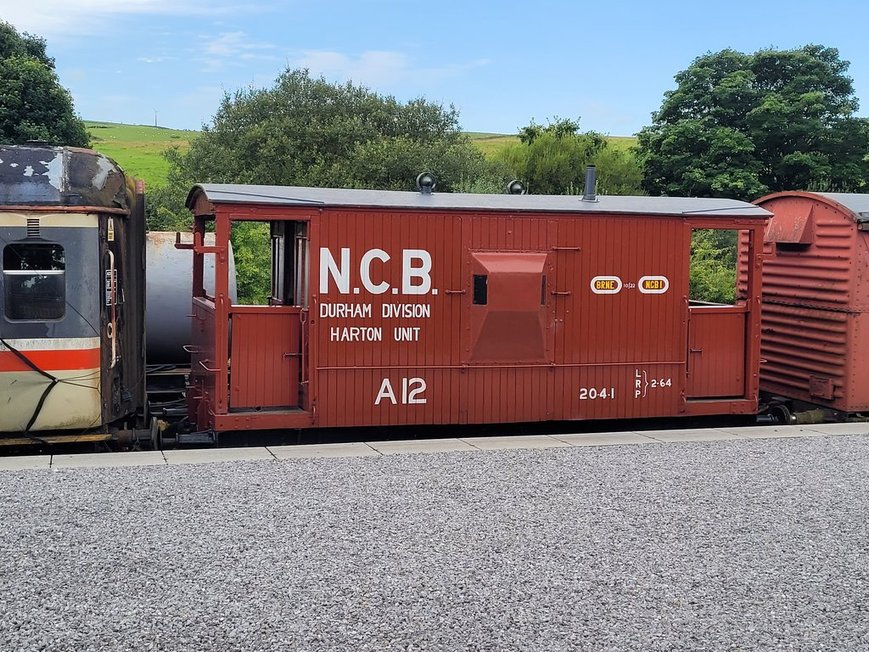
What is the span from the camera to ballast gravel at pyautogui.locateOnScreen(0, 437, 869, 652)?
4.95 metres

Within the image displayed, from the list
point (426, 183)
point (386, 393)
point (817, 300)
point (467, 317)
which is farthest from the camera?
point (817, 300)

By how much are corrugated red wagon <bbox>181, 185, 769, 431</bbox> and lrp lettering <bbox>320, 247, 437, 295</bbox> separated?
0.01m

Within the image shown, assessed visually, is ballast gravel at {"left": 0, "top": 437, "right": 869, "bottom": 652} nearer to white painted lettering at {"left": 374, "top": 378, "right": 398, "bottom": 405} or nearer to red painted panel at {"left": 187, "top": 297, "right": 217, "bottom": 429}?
white painted lettering at {"left": 374, "top": 378, "right": 398, "bottom": 405}

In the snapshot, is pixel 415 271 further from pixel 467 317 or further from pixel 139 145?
pixel 139 145

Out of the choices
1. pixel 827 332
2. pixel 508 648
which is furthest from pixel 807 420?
pixel 508 648

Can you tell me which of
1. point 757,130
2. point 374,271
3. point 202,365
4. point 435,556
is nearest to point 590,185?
point 374,271

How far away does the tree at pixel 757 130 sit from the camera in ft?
128

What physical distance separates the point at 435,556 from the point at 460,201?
5.30 m

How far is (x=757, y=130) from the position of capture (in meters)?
40.2

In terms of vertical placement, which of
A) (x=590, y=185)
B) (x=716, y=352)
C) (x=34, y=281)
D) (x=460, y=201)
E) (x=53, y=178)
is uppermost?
(x=590, y=185)

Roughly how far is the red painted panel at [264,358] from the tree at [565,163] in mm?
28808

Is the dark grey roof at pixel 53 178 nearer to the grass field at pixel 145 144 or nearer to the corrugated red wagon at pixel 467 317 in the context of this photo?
the corrugated red wagon at pixel 467 317

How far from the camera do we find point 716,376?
11273 mm

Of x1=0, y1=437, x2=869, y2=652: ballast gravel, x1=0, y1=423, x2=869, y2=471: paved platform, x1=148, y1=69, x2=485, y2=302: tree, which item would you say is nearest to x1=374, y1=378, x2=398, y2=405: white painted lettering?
x1=0, y1=423, x2=869, y2=471: paved platform
